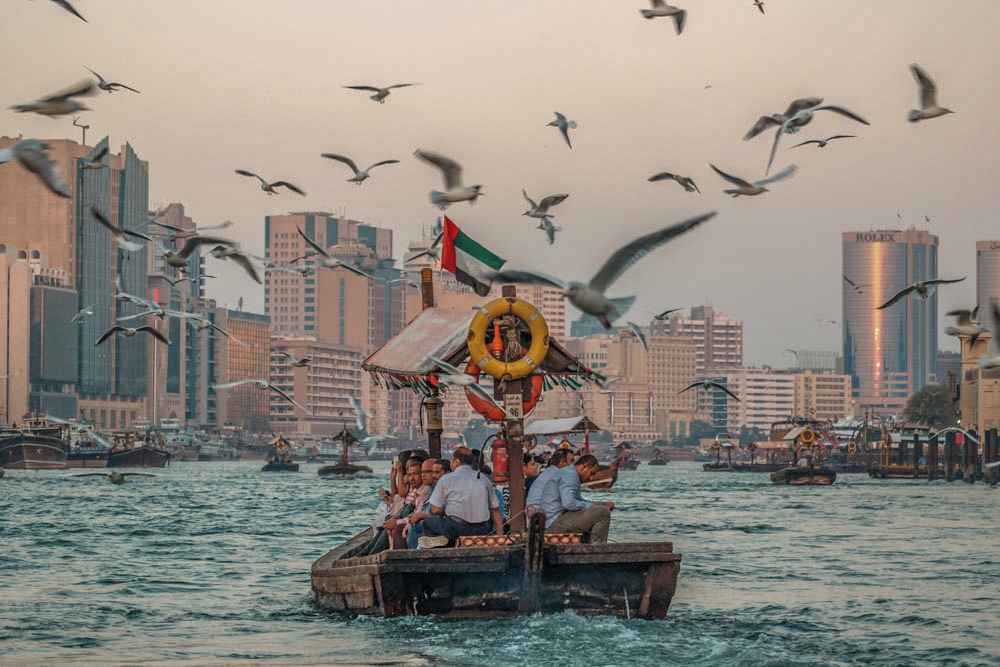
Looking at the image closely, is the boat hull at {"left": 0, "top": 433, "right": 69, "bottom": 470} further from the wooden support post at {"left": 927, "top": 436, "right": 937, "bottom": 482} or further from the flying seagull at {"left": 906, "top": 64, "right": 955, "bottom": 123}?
the flying seagull at {"left": 906, "top": 64, "right": 955, "bottom": 123}

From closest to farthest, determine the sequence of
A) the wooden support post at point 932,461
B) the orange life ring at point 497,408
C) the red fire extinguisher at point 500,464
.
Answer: the orange life ring at point 497,408 → the red fire extinguisher at point 500,464 → the wooden support post at point 932,461

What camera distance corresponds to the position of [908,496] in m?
71.4

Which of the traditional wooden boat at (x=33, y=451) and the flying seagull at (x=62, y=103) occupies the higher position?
the flying seagull at (x=62, y=103)

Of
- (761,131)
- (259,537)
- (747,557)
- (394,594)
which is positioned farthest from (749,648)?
(259,537)

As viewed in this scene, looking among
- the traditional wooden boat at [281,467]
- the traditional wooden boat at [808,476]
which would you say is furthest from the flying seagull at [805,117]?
the traditional wooden boat at [281,467]

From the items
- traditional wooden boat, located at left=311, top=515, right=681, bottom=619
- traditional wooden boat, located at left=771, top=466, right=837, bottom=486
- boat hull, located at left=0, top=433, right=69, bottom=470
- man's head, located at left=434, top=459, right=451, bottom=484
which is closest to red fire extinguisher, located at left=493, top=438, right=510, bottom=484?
man's head, located at left=434, top=459, right=451, bottom=484

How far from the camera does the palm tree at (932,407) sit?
15000 cm

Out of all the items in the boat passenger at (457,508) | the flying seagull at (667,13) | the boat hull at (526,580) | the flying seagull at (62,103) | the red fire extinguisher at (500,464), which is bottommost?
the boat hull at (526,580)

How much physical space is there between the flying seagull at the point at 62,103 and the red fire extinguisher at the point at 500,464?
731cm

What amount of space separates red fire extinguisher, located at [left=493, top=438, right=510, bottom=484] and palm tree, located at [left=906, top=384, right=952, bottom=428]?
400 ft

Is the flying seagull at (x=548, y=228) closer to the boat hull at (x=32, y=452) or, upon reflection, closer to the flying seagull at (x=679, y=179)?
the flying seagull at (x=679, y=179)

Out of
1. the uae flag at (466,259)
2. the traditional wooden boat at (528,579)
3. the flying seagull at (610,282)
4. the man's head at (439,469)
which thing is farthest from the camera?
the uae flag at (466,259)

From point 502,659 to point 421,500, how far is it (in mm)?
3685

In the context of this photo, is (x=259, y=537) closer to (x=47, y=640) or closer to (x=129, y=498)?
(x=47, y=640)
